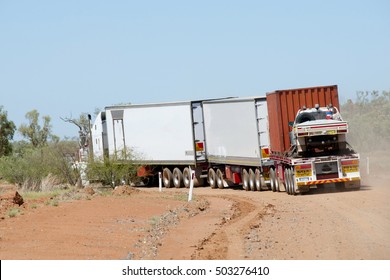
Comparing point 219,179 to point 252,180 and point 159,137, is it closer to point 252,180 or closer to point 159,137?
point 252,180

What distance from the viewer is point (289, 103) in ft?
105

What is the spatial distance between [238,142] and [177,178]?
8.15m

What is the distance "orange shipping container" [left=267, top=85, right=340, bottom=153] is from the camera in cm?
3172

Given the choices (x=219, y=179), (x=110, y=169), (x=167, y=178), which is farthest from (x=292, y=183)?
(x=167, y=178)

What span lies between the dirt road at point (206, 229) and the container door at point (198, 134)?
40.2 feet

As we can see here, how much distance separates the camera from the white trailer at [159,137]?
41844 mm

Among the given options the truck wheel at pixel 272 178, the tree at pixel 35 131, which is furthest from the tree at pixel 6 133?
the truck wheel at pixel 272 178

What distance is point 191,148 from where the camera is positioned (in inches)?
1651

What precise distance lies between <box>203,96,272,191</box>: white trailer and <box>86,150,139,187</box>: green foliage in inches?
153

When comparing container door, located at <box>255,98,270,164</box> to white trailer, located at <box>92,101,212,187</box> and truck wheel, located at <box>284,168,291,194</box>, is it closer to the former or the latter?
truck wheel, located at <box>284,168,291,194</box>

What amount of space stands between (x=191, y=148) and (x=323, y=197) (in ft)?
45.8

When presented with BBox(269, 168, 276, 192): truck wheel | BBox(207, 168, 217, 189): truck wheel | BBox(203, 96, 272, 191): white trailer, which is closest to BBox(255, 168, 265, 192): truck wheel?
BBox(203, 96, 272, 191): white trailer

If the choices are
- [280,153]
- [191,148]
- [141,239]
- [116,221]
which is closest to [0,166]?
[191,148]
